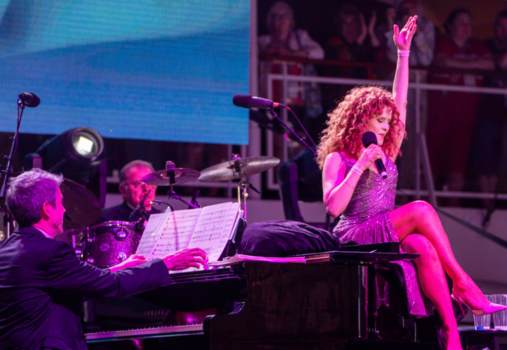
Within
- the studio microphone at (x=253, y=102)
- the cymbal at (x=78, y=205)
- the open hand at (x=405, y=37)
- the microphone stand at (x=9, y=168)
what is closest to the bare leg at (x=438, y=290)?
the open hand at (x=405, y=37)

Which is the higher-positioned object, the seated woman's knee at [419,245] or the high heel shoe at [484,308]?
the seated woman's knee at [419,245]

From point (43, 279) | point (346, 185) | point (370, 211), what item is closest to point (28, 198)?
point (43, 279)

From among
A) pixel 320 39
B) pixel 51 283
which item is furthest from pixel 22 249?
pixel 320 39

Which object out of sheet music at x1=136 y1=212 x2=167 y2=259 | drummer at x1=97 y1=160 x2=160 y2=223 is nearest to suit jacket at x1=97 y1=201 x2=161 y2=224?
drummer at x1=97 y1=160 x2=160 y2=223

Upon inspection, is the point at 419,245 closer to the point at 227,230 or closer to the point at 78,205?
the point at 227,230

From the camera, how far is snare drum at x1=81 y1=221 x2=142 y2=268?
301 centimetres

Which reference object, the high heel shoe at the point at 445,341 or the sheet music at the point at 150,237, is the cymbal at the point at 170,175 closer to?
the sheet music at the point at 150,237

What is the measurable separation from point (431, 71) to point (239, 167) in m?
3.05

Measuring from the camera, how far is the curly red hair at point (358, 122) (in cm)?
262

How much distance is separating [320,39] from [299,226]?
13.2 ft

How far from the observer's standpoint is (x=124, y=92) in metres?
4.85

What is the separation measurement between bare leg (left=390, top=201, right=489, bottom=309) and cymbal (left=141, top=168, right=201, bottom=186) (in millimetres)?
1845

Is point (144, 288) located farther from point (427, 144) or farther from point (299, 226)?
point (427, 144)

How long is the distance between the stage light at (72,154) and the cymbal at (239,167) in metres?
0.90
